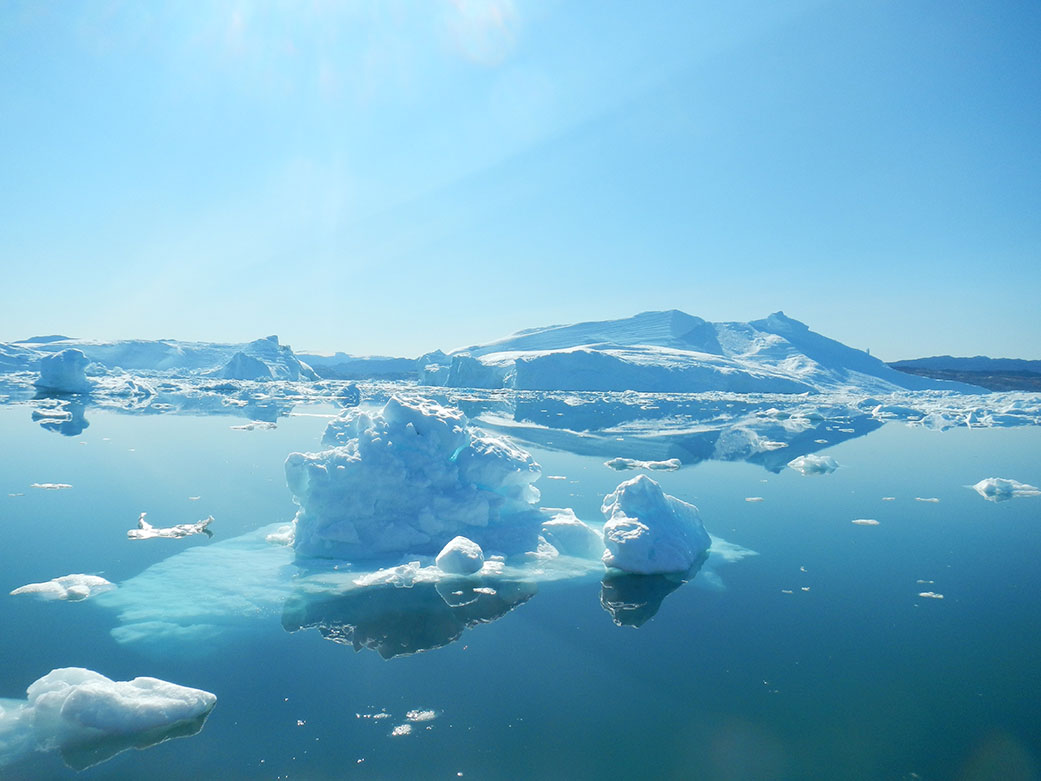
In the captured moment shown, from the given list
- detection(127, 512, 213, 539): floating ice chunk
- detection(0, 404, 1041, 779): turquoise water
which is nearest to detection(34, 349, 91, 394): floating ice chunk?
detection(0, 404, 1041, 779): turquoise water

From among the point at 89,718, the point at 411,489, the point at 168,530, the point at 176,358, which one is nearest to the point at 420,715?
the point at 89,718

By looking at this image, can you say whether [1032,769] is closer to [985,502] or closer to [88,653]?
[88,653]

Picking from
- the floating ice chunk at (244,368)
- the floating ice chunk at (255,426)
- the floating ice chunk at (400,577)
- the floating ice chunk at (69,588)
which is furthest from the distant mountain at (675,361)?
the floating ice chunk at (69,588)

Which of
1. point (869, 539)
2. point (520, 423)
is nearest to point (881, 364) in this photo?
point (520, 423)

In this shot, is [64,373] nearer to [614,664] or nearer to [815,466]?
[815,466]

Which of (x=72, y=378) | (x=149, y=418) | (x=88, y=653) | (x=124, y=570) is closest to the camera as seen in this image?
(x=88, y=653)

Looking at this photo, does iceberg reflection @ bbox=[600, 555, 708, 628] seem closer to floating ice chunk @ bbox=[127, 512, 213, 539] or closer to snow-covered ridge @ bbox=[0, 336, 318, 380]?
floating ice chunk @ bbox=[127, 512, 213, 539]

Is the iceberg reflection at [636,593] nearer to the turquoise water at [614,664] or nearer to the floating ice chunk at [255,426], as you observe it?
the turquoise water at [614,664]

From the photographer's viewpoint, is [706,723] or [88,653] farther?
[88,653]
